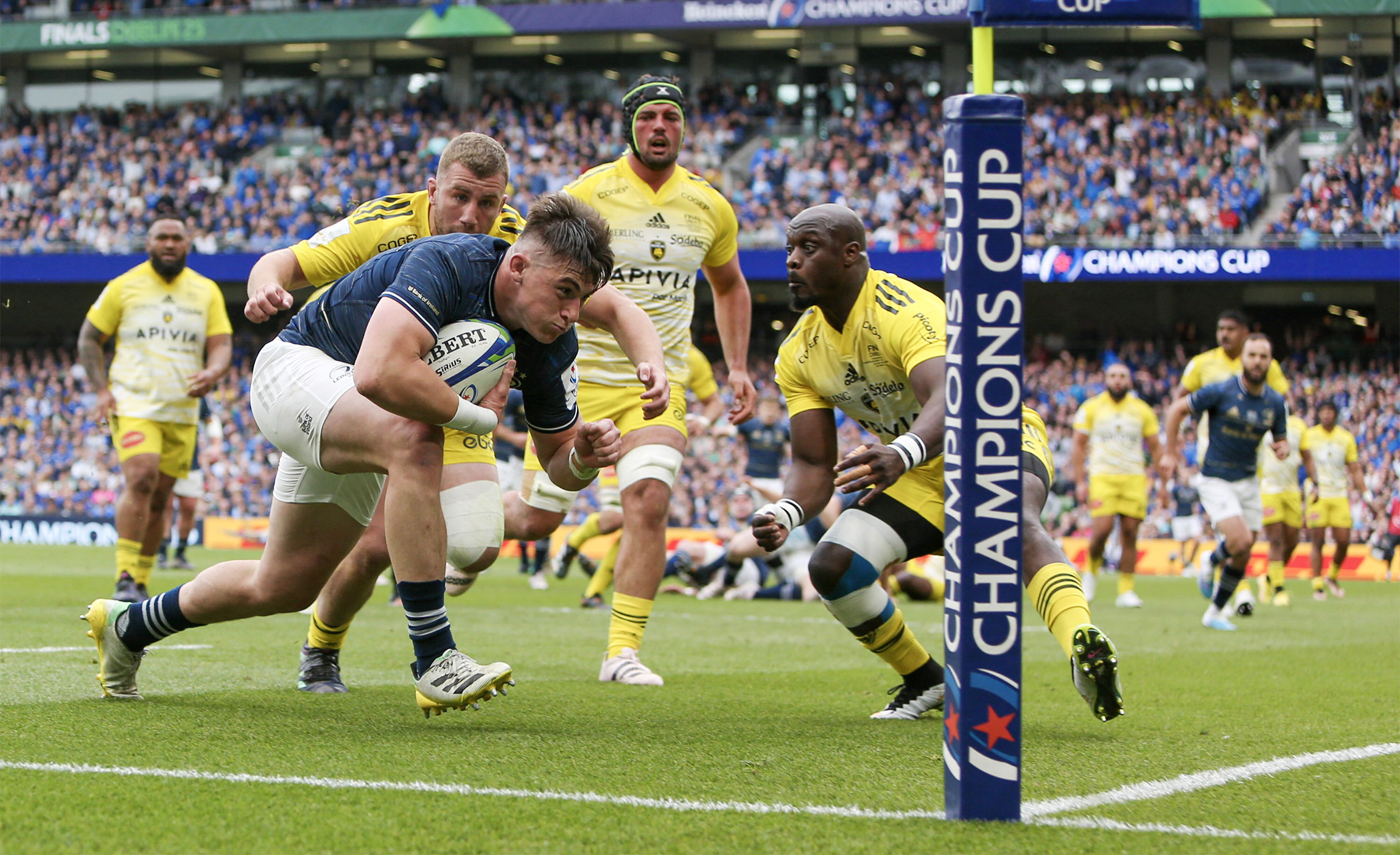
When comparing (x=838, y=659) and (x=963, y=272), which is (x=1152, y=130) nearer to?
(x=838, y=659)

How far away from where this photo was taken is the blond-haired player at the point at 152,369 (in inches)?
393

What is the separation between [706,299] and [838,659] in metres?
27.2

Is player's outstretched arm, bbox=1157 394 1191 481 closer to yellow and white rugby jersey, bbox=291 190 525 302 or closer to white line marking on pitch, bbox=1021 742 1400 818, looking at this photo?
white line marking on pitch, bbox=1021 742 1400 818

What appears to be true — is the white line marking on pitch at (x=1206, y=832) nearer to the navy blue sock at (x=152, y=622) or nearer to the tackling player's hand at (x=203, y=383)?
the navy blue sock at (x=152, y=622)

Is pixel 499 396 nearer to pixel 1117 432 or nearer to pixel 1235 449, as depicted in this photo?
pixel 1235 449

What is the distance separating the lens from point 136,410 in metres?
10.2

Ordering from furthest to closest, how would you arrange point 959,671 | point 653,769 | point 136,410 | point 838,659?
point 136,410 < point 838,659 < point 653,769 < point 959,671

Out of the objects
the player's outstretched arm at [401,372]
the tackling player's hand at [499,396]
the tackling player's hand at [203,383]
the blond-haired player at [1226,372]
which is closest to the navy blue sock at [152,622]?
the tackling player's hand at [499,396]

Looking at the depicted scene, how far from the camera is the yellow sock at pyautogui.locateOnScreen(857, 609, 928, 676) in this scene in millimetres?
5402

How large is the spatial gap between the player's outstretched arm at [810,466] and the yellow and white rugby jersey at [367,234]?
52.2 inches

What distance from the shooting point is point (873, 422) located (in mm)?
5684

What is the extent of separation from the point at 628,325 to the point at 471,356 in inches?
39.0

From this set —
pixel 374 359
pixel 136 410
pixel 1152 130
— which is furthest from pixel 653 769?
pixel 1152 130

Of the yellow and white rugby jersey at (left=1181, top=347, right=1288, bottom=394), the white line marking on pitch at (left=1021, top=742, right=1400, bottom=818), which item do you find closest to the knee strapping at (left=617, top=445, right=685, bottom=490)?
the white line marking on pitch at (left=1021, top=742, right=1400, bottom=818)
